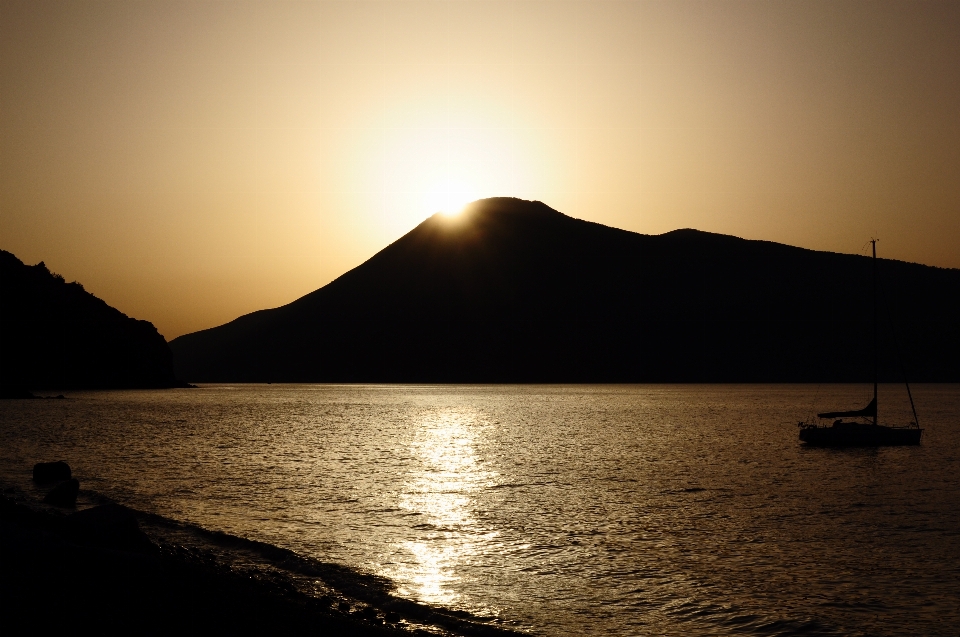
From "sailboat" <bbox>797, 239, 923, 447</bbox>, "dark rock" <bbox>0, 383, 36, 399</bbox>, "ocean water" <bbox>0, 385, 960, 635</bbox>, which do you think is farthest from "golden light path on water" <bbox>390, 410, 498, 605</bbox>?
"dark rock" <bbox>0, 383, 36, 399</bbox>

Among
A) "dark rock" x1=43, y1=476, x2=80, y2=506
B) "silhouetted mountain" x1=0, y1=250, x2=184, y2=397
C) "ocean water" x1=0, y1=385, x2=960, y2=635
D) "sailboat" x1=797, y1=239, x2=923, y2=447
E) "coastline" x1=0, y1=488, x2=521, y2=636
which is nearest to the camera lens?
"coastline" x1=0, y1=488, x2=521, y2=636

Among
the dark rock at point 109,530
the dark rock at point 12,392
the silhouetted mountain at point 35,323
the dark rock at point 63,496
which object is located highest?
the silhouetted mountain at point 35,323

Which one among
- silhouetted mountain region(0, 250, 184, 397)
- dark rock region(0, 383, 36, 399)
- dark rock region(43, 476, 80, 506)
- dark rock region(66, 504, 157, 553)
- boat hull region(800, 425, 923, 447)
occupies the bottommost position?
boat hull region(800, 425, 923, 447)

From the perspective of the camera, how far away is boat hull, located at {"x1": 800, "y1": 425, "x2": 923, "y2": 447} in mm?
60594

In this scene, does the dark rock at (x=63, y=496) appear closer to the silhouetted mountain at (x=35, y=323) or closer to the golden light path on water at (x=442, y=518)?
the golden light path on water at (x=442, y=518)

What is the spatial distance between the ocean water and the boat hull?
0.99m

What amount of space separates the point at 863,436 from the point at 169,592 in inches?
2220

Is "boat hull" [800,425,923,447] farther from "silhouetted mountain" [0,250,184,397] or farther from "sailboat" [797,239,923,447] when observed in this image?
"silhouetted mountain" [0,250,184,397]

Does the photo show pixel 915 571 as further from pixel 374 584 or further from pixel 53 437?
pixel 53 437

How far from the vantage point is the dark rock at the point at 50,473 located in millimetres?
36312

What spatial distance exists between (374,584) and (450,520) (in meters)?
9.37

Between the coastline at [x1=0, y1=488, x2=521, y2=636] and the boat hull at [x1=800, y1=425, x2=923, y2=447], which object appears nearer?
the coastline at [x1=0, y1=488, x2=521, y2=636]

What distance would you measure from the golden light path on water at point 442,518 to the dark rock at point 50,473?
14543 millimetres

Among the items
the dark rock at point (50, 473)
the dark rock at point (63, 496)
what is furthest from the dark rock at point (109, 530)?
the dark rock at point (50, 473)
